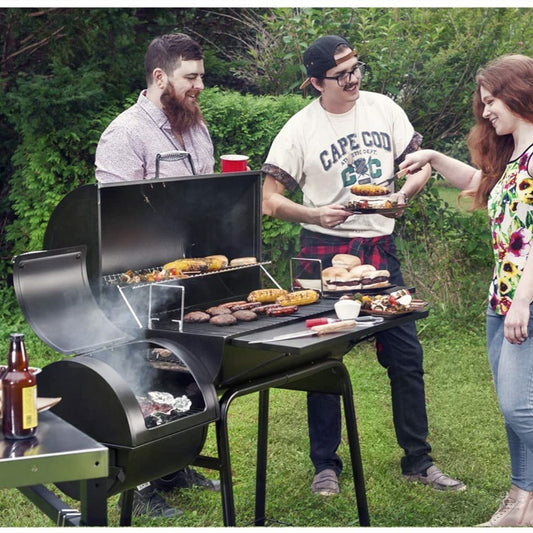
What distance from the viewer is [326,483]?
4.49 meters

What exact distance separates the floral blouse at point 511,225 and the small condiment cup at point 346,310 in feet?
1.92

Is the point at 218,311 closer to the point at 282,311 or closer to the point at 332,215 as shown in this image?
the point at 282,311

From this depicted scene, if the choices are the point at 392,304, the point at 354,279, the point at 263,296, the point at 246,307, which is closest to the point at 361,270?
the point at 354,279

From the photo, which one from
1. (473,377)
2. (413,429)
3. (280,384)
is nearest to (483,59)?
(473,377)

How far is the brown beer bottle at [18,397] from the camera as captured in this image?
252cm

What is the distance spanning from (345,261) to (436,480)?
120cm

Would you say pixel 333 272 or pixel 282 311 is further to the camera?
pixel 333 272

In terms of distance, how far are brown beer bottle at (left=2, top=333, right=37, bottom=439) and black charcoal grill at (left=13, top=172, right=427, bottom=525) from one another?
1.55 ft

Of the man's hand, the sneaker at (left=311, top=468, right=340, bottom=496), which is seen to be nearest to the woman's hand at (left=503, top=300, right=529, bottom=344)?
→ the man's hand

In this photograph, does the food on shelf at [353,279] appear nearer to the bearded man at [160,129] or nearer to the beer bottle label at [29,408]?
the bearded man at [160,129]

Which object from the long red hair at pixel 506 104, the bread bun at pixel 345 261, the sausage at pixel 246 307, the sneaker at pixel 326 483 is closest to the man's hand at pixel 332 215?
the bread bun at pixel 345 261

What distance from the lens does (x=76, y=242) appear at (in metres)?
3.43

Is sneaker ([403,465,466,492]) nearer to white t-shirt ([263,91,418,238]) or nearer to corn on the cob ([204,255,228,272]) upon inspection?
white t-shirt ([263,91,418,238])
